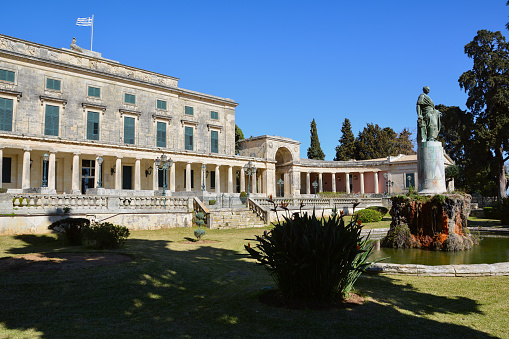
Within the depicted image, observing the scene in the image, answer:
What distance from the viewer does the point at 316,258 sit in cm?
559

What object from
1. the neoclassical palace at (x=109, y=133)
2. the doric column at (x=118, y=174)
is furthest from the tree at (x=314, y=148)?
the doric column at (x=118, y=174)

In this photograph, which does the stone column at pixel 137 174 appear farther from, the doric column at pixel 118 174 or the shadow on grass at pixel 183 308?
the shadow on grass at pixel 183 308

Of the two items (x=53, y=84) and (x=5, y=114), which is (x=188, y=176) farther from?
(x=5, y=114)

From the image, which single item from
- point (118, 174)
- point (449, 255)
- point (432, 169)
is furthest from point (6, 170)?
point (449, 255)

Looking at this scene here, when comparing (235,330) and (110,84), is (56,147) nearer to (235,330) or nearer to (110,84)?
(110,84)

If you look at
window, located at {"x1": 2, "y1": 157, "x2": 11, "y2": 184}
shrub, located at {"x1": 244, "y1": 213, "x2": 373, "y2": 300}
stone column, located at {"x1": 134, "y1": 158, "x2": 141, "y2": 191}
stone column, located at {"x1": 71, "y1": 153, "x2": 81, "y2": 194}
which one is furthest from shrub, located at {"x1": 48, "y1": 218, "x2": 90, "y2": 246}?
stone column, located at {"x1": 134, "y1": 158, "x2": 141, "y2": 191}

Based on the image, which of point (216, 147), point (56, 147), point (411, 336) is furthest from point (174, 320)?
point (216, 147)

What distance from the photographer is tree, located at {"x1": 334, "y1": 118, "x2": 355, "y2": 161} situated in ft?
219

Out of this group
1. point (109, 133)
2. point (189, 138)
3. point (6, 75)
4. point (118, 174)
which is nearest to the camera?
point (6, 75)

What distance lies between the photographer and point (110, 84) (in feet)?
119

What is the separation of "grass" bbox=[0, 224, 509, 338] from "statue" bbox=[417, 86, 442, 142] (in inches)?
322

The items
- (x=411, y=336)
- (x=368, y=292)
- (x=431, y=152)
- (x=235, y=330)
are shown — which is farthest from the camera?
(x=431, y=152)

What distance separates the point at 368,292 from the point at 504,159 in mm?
37188

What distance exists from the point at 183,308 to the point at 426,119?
1302 cm
